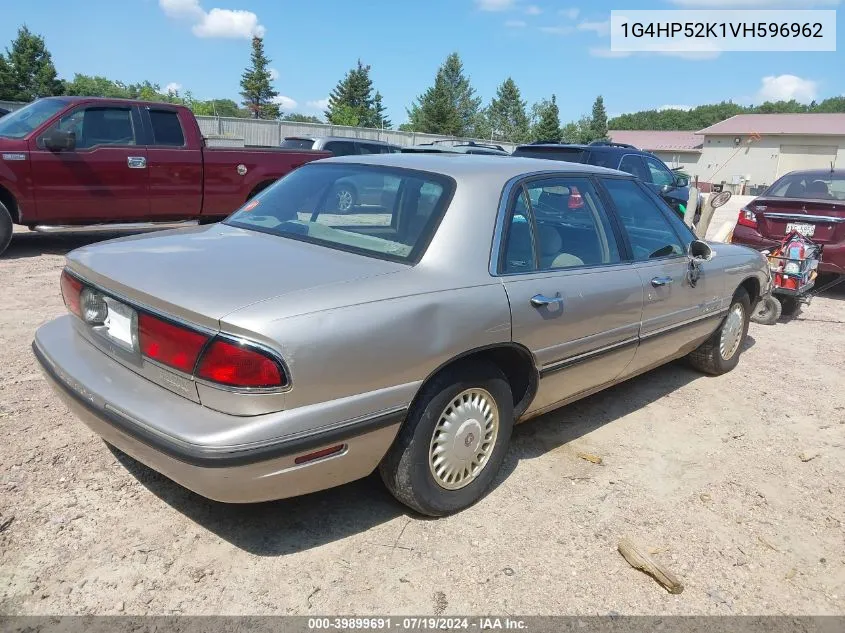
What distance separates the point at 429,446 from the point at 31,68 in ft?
206

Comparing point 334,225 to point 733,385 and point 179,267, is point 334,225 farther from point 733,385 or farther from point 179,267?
point 733,385

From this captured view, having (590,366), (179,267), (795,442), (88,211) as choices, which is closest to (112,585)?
(179,267)

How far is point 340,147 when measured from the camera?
13445 millimetres

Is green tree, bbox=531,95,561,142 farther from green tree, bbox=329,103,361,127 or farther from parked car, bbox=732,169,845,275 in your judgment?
parked car, bbox=732,169,845,275

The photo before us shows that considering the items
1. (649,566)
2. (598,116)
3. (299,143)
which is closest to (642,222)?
(649,566)

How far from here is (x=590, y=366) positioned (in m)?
3.45

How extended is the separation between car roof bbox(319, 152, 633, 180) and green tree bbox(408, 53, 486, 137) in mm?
61757

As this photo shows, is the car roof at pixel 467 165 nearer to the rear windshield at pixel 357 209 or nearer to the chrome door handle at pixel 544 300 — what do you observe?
the rear windshield at pixel 357 209

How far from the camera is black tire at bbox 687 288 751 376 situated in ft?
16.2

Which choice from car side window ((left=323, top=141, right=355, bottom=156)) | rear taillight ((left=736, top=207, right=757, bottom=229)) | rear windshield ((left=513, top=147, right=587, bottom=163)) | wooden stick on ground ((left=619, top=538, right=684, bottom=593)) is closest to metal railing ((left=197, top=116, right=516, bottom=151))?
car side window ((left=323, top=141, right=355, bottom=156))

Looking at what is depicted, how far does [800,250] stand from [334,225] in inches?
224

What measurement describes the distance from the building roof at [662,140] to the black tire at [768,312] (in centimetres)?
5579

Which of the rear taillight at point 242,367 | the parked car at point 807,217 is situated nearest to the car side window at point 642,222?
the rear taillight at point 242,367

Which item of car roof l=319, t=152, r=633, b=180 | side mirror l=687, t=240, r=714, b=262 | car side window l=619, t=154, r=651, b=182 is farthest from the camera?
car side window l=619, t=154, r=651, b=182
